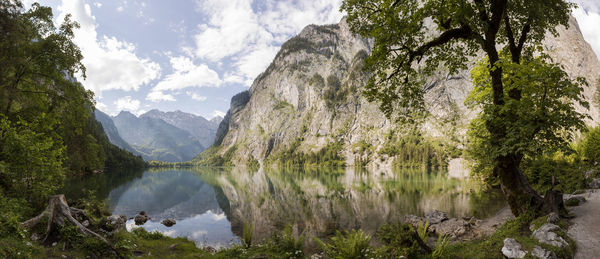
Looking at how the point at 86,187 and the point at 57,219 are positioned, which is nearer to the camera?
the point at 57,219

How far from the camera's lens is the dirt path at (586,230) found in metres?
7.94

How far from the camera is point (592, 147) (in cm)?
3428

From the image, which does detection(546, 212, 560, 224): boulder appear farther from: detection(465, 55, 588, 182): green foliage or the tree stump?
the tree stump

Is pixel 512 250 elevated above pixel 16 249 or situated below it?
above

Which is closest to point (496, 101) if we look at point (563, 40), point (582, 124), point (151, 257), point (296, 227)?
point (582, 124)

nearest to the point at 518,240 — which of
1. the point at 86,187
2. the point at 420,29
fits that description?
the point at 420,29

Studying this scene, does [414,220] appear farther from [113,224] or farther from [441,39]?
[113,224]

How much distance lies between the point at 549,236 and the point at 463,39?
24.0 feet

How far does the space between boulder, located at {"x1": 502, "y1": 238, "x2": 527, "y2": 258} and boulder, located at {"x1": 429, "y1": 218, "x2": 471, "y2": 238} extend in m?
10.9

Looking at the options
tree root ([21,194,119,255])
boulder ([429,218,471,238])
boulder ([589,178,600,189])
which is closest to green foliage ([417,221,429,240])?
boulder ([429,218,471,238])

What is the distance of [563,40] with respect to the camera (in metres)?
188

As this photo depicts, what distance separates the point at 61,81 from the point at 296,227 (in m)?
22.1

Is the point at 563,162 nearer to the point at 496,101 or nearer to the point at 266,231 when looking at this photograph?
the point at 496,101

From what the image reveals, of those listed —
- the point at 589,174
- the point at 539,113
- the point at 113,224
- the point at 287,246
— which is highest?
the point at 539,113
